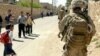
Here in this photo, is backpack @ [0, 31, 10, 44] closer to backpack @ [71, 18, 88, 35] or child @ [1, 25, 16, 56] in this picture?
child @ [1, 25, 16, 56]

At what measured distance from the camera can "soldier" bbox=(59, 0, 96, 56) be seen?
7043mm

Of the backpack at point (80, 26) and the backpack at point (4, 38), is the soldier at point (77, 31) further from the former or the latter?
the backpack at point (4, 38)

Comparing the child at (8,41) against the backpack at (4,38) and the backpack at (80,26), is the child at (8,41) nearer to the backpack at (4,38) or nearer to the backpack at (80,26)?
the backpack at (4,38)

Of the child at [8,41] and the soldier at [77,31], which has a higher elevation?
the soldier at [77,31]

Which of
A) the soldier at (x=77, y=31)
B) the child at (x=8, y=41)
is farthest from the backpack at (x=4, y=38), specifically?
the soldier at (x=77, y=31)

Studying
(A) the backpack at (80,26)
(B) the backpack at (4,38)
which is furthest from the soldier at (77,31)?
(B) the backpack at (4,38)

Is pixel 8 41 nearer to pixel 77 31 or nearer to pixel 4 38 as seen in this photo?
pixel 4 38

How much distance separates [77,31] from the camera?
23.2ft

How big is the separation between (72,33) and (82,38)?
20 cm

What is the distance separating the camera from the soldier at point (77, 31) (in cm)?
704

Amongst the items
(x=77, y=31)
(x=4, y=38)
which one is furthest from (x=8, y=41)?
(x=77, y=31)

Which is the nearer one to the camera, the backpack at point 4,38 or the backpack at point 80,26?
the backpack at point 80,26

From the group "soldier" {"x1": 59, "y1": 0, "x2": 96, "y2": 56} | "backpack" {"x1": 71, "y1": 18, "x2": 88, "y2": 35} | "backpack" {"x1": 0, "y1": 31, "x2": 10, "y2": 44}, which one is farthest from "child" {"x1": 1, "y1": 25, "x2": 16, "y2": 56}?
"backpack" {"x1": 71, "y1": 18, "x2": 88, "y2": 35}

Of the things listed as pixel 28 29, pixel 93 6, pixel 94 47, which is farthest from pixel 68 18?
pixel 28 29
